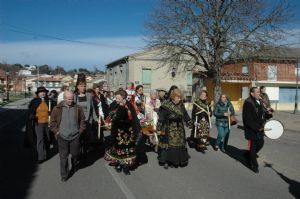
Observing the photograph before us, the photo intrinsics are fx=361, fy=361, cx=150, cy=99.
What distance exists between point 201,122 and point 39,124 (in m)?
4.28

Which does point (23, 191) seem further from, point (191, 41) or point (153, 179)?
point (191, 41)

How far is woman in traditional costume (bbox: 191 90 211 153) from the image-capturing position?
983 cm

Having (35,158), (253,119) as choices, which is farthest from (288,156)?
(35,158)

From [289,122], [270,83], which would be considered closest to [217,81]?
[289,122]

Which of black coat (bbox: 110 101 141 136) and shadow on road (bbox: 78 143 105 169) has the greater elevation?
→ black coat (bbox: 110 101 141 136)

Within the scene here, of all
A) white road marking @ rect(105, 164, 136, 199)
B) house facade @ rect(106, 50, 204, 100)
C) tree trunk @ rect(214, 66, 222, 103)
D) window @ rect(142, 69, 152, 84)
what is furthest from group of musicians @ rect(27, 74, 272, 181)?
window @ rect(142, 69, 152, 84)

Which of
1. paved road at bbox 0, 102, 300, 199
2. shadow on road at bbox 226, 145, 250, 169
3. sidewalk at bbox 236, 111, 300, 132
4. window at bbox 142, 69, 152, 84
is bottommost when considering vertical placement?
sidewalk at bbox 236, 111, 300, 132

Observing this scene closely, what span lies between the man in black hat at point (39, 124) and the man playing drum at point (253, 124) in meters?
4.54

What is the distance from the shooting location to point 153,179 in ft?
21.9

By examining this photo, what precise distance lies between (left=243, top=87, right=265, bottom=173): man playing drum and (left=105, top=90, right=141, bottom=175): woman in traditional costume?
7.40 feet

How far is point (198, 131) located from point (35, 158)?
427 centimetres

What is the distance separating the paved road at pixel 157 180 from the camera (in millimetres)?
5730

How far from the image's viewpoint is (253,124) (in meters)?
7.26

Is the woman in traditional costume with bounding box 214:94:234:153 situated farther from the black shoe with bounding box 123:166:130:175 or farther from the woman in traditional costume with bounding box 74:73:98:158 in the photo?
the black shoe with bounding box 123:166:130:175
